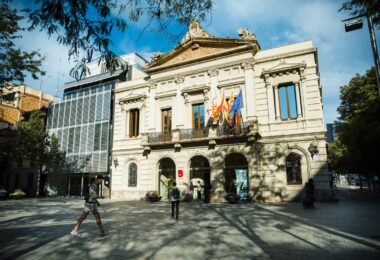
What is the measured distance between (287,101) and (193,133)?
756cm

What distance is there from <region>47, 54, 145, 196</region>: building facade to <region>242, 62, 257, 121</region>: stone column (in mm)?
12668

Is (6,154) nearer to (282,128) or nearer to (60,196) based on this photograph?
(60,196)

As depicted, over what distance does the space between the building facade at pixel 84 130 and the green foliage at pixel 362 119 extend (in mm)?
21900

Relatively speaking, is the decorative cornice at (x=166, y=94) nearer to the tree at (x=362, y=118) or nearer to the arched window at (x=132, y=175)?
the arched window at (x=132, y=175)

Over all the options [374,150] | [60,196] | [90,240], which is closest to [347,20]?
[90,240]

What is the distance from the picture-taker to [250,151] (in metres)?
19.2

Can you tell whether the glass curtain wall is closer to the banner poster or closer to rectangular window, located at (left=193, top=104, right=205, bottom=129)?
rectangular window, located at (left=193, top=104, right=205, bottom=129)

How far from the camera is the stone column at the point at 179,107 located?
2214cm

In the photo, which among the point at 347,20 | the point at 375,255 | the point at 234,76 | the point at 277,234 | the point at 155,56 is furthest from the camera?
the point at 155,56

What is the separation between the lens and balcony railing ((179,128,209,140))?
815 inches

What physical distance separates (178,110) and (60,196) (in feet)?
58.3

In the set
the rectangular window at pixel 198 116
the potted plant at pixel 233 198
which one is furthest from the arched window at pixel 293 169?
the rectangular window at pixel 198 116

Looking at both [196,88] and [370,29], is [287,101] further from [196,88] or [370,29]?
[370,29]

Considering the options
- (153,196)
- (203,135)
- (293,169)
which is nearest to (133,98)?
(203,135)
